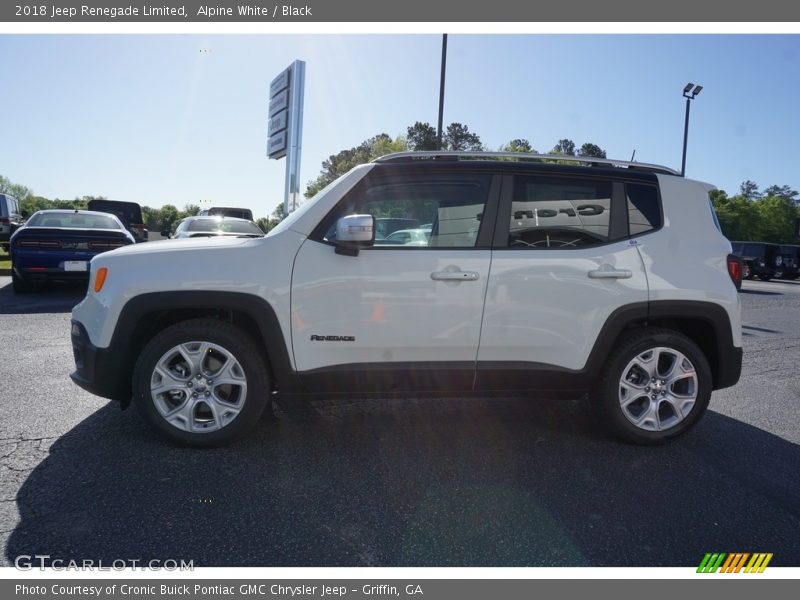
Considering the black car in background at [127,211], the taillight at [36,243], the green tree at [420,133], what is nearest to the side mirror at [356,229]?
the taillight at [36,243]

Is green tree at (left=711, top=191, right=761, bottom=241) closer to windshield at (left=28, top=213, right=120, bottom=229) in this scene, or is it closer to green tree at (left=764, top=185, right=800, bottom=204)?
green tree at (left=764, top=185, right=800, bottom=204)

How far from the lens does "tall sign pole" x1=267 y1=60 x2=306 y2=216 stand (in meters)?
17.7

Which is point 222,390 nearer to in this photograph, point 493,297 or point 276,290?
point 276,290

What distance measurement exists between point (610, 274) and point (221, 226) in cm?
Result: 1026

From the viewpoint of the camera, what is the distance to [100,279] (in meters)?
3.26

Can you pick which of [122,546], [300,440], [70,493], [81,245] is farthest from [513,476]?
[81,245]

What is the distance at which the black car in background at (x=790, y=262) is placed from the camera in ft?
87.8

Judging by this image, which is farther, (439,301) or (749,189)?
(749,189)

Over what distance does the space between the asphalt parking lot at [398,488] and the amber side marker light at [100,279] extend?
3.18 ft

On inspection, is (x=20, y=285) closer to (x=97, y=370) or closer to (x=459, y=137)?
(x=97, y=370)

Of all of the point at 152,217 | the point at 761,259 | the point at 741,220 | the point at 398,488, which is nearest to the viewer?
the point at 398,488

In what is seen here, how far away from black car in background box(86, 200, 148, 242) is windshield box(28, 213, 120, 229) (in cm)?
840

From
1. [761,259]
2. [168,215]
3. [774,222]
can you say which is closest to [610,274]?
[761,259]

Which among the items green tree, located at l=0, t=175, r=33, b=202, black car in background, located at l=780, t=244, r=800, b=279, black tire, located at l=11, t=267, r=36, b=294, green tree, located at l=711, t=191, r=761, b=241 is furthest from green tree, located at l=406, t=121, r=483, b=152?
green tree, located at l=0, t=175, r=33, b=202
